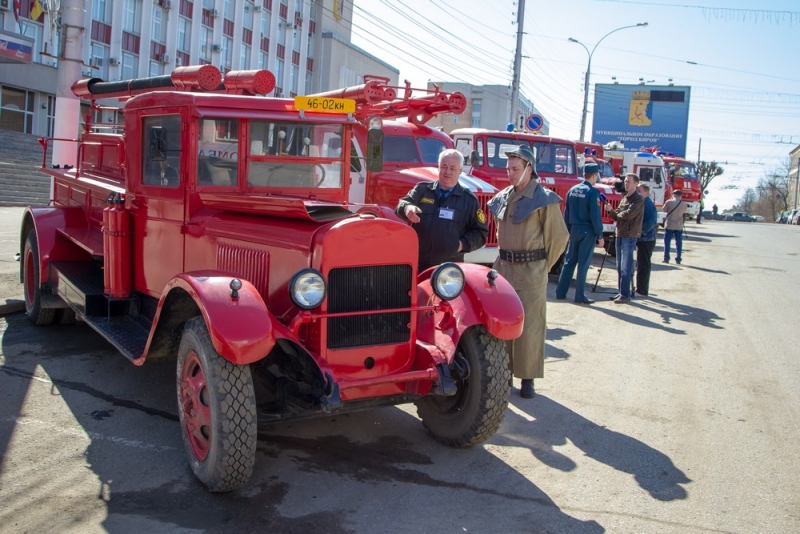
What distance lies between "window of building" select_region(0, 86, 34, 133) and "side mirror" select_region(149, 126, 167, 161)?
27179mm

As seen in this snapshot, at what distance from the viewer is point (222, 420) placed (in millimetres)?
3719

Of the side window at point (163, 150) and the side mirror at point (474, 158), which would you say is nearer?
the side window at point (163, 150)

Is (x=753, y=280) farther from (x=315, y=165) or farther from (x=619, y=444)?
(x=315, y=165)

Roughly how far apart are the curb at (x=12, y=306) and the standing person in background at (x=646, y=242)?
8088mm

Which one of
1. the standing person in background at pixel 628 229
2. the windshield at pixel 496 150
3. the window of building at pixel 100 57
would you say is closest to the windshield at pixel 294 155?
the standing person in background at pixel 628 229

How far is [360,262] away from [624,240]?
7220 millimetres

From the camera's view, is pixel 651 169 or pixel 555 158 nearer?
pixel 555 158

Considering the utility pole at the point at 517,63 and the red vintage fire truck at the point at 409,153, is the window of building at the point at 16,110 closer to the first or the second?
the utility pole at the point at 517,63

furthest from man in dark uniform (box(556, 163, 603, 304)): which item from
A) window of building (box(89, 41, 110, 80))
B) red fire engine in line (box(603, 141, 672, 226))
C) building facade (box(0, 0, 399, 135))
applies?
window of building (box(89, 41, 110, 80))

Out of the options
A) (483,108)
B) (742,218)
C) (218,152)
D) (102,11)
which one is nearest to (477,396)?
(218,152)

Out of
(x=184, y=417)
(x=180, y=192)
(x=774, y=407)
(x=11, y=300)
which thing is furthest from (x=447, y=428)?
(x=11, y=300)

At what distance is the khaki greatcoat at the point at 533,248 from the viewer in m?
5.55

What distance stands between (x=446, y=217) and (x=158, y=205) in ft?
6.86

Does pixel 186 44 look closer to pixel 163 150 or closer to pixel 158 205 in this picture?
pixel 158 205
